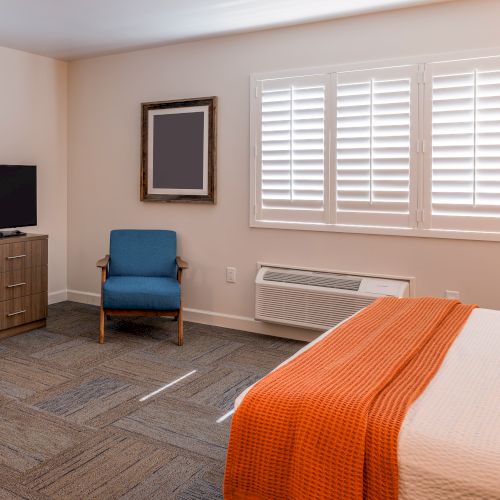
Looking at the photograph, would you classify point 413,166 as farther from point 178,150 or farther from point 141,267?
point 141,267

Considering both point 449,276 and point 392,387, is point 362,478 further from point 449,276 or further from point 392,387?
point 449,276

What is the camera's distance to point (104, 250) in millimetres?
5449

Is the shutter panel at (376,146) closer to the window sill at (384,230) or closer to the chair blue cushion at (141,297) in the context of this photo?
the window sill at (384,230)

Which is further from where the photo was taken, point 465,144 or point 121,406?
point 465,144

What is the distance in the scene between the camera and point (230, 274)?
472cm

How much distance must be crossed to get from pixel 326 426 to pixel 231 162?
3.37m

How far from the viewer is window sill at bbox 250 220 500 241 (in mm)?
3688

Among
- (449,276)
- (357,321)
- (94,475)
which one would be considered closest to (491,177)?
(449,276)

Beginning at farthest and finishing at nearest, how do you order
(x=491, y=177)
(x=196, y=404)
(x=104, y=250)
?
(x=104, y=250)
(x=491, y=177)
(x=196, y=404)

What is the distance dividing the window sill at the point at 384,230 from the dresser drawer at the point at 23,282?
1.83 metres

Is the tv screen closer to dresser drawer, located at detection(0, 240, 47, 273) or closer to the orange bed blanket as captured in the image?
dresser drawer, located at detection(0, 240, 47, 273)

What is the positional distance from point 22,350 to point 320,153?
2.67 meters

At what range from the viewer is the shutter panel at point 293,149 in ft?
13.7

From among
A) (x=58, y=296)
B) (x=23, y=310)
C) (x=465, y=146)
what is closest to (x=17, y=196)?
(x=23, y=310)
